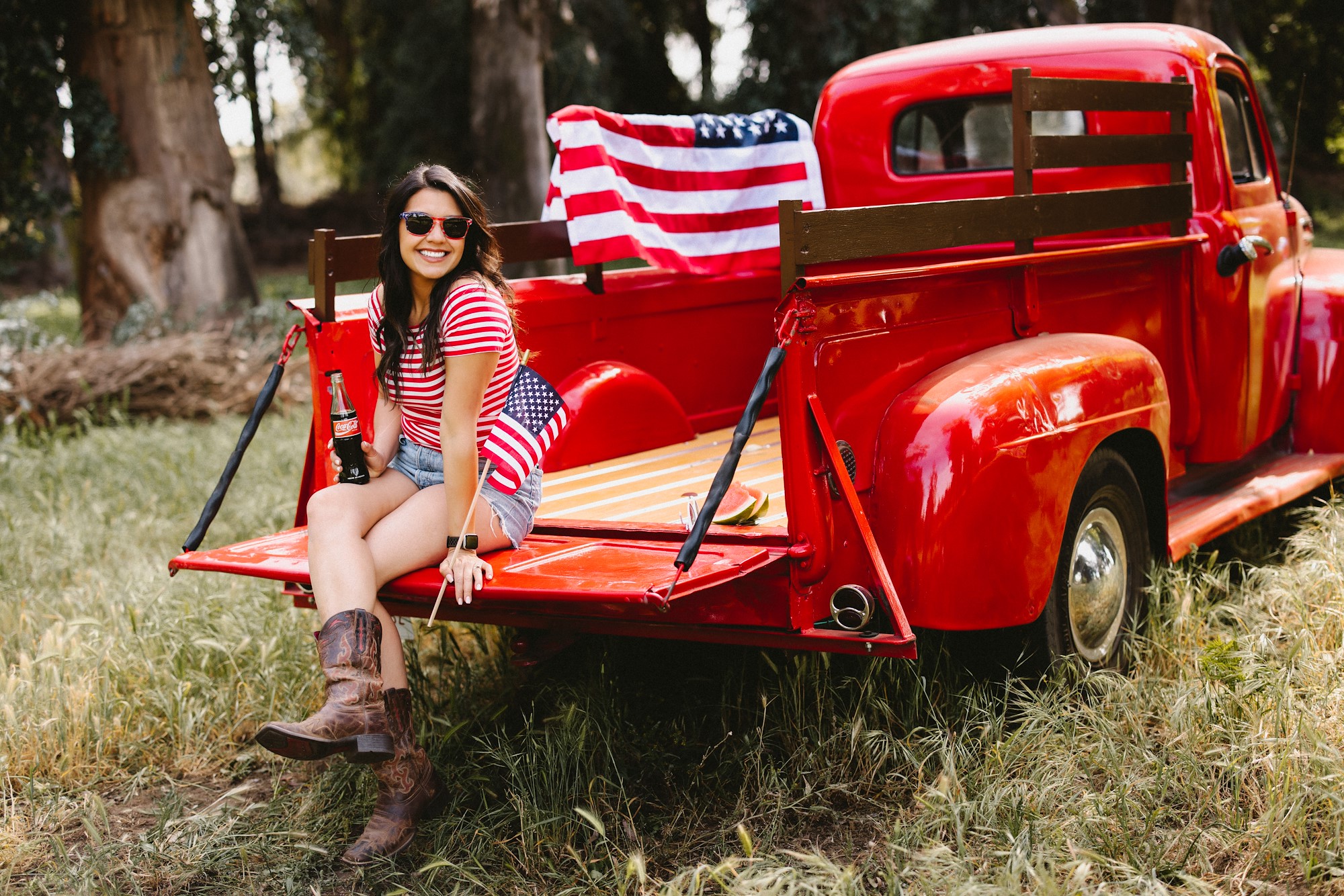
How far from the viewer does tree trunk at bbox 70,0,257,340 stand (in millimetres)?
10008

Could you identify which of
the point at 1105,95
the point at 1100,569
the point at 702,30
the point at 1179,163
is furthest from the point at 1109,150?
the point at 702,30

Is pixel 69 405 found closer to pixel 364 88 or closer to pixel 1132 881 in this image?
pixel 1132 881

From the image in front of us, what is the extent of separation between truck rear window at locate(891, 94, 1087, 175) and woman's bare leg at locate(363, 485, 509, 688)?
2688 mm

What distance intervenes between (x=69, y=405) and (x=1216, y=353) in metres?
6.99

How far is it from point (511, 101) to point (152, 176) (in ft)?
10.5

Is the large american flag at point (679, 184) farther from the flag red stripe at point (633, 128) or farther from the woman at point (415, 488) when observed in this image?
the woman at point (415, 488)

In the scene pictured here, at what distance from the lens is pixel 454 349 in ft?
9.41

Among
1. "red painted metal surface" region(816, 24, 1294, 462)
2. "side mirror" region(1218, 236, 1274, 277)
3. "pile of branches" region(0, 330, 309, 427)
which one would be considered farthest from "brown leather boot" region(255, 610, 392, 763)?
"pile of branches" region(0, 330, 309, 427)

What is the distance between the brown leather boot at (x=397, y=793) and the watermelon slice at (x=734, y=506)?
2.90ft

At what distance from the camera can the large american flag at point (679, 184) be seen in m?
4.17

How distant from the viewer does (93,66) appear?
1007 centimetres

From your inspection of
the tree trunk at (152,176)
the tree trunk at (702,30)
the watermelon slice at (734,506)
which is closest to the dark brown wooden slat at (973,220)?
the watermelon slice at (734,506)

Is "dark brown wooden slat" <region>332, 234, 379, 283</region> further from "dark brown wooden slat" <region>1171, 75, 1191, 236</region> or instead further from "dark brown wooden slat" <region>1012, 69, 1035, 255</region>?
"dark brown wooden slat" <region>1171, 75, 1191, 236</region>

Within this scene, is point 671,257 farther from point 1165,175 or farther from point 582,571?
→ point 582,571
